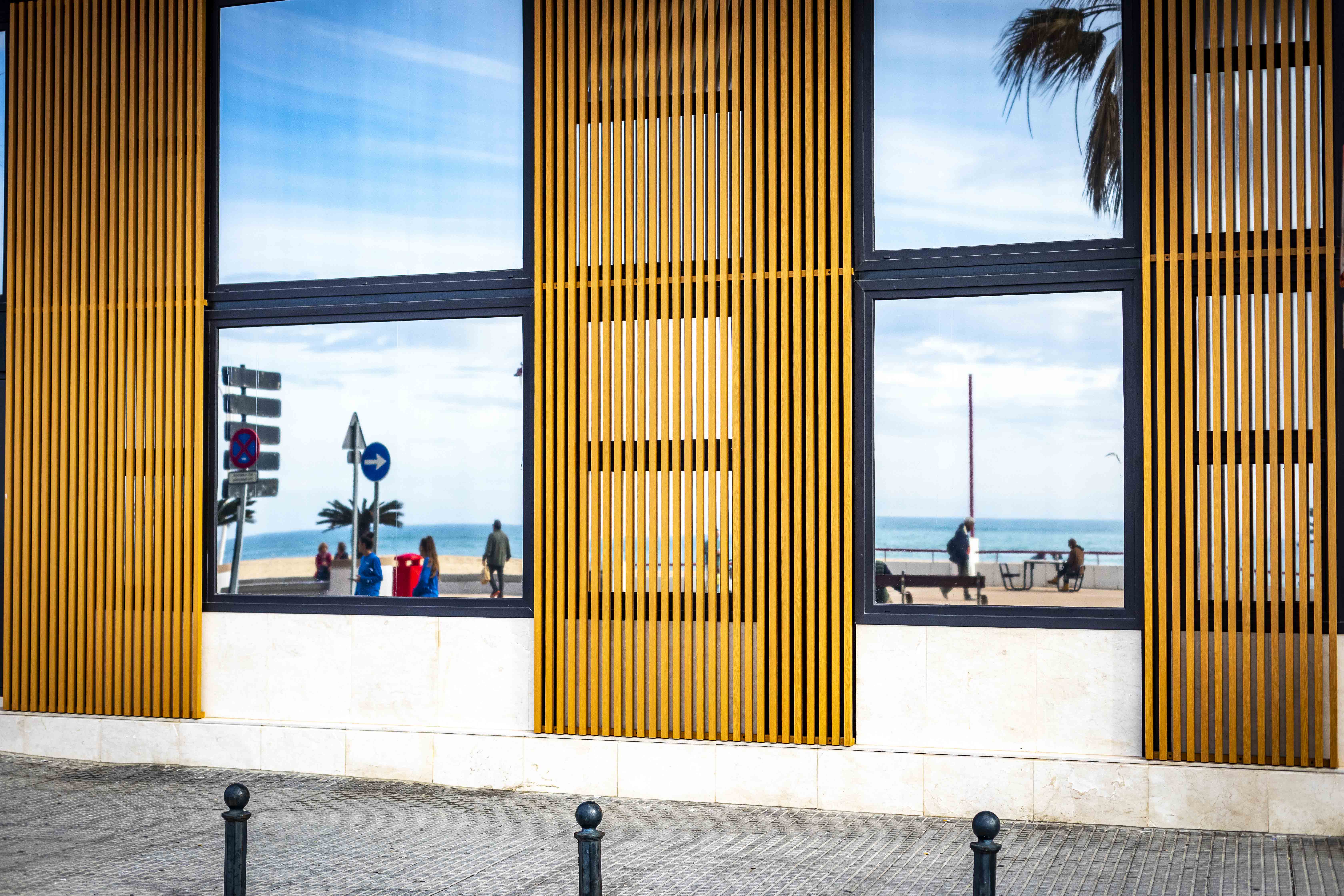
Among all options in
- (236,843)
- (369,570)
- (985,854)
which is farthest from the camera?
(369,570)

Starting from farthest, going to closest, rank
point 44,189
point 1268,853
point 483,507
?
point 44,189 → point 483,507 → point 1268,853

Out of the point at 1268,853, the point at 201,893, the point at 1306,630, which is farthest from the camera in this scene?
the point at 1306,630

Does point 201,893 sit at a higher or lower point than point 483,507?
lower

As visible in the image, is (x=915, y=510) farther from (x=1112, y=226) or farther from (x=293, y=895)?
(x=293, y=895)

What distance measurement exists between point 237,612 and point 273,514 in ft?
2.70

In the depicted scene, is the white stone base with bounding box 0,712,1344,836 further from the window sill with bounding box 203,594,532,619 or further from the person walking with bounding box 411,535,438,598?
the person walking with bounding box 411,535,438,598

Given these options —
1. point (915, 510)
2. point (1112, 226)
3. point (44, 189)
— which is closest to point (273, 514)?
point (44, 189)

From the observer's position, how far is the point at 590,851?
5211mm

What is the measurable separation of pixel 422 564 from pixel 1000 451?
4.34 metres

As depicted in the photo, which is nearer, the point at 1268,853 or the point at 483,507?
the point at 1268,853

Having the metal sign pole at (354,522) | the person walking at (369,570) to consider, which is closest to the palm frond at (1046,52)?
the metal sign pole at (354,522)

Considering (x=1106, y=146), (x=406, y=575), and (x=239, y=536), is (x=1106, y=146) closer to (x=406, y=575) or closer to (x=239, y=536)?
(x=406, y=575)

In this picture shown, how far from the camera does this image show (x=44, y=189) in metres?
10.8

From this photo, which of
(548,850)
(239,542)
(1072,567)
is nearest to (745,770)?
(548,850)
